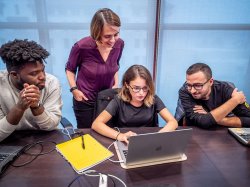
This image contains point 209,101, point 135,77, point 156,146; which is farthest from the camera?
point 209,101

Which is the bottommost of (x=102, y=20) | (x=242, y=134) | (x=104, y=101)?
(x=242, y=134)

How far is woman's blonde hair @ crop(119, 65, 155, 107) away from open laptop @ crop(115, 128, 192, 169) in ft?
1.83

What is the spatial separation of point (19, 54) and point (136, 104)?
33.1 inches

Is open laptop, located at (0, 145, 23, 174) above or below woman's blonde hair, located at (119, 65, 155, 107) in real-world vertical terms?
below

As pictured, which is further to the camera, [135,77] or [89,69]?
[89,69]

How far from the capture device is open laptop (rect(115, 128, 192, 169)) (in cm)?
100

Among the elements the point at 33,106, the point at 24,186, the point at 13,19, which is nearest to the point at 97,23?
the point at 33,106

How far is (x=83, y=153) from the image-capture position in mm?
1167

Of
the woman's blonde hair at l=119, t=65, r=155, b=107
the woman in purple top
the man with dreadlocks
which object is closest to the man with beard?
the woman's blonde hair at l=119, t=65, r=155, b=107

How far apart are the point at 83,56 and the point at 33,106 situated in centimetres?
74

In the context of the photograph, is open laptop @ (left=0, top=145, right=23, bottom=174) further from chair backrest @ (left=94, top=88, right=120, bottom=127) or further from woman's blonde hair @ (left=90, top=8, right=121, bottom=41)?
woman's blonde hair @ (left=90, top=8, right=121, bottom=41)

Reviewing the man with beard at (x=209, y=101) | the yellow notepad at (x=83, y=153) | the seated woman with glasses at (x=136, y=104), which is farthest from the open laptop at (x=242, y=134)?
the yellow notepad at (x=83, y=153)

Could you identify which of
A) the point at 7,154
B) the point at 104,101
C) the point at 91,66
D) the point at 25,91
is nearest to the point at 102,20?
the point at 91,66

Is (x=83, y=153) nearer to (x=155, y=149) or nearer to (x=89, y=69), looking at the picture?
(x=155, y=149)
